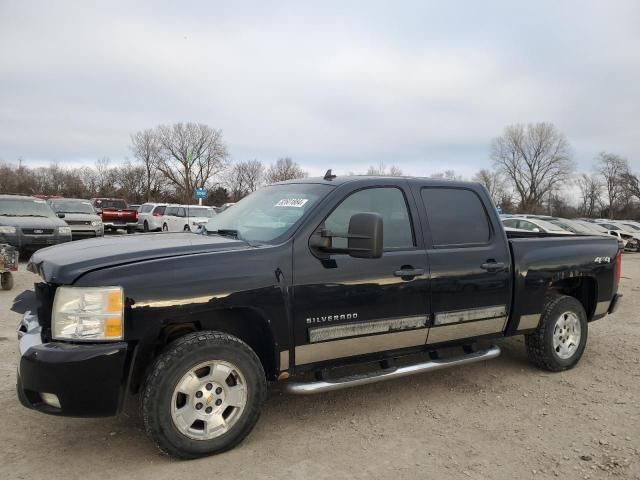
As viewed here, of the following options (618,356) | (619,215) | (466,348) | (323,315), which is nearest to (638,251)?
(618,356)

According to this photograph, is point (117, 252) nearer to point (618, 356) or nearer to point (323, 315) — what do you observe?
point (323, 315)

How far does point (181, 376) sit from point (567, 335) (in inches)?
151

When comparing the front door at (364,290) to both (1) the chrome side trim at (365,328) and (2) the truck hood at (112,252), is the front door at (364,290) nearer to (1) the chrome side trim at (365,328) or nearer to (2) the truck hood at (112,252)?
(1) the chrome side trim at (365,328)

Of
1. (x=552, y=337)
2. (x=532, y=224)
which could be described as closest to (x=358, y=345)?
(x=552, y=337)

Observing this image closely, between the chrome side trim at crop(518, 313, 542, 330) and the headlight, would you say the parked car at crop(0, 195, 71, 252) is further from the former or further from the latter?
the chrome side trim at crop(518, 313, 542, 330)

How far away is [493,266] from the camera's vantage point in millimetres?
4250

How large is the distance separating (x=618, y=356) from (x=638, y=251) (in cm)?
2416

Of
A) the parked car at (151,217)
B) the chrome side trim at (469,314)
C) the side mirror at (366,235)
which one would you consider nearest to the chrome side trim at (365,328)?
the chrome side trim at (469,314)

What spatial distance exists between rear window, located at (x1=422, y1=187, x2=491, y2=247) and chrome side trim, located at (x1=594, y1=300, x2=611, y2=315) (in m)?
1.76

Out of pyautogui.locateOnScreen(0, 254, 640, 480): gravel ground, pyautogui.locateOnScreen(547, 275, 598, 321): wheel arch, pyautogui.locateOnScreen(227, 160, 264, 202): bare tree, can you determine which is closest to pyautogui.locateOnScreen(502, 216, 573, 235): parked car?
pyautogui.locateOnScreen(547, 275, 598, 321): wheel arch

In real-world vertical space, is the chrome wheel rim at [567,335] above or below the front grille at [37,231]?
below

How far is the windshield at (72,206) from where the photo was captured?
16844mm

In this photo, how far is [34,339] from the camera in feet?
9.79

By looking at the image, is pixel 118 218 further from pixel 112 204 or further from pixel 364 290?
pixel 364 290
